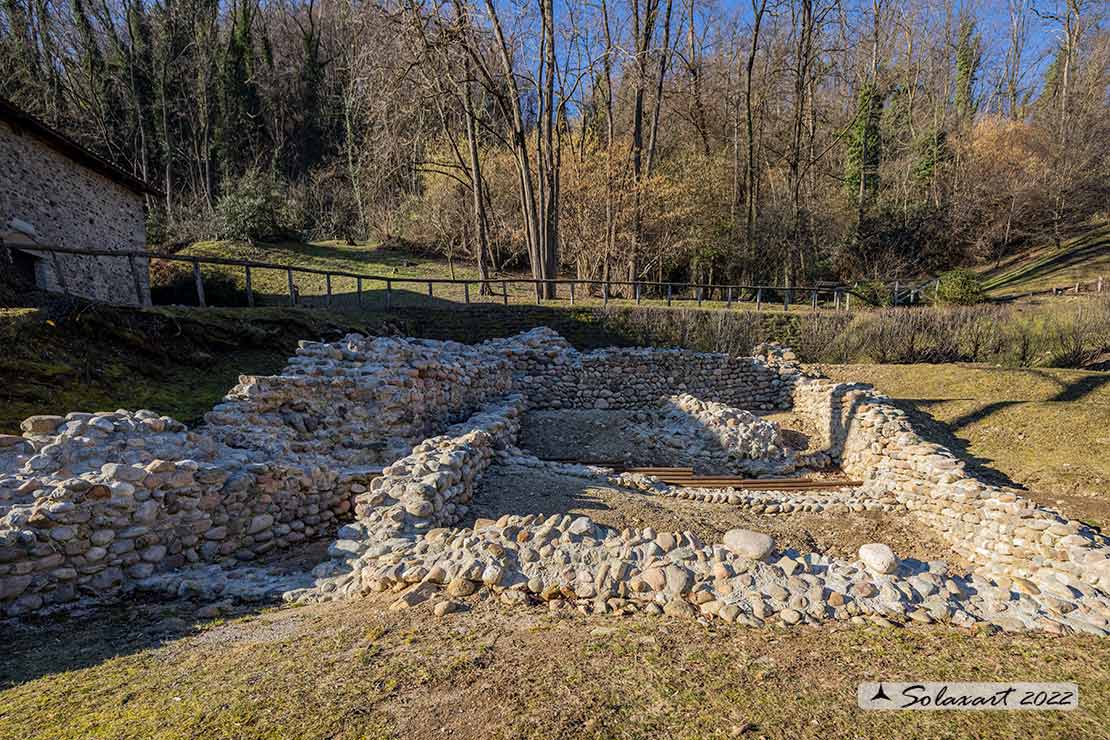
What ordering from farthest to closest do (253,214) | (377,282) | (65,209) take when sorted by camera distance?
1. (253,214)
2. (377,282)
3. (65,209)

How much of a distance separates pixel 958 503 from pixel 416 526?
729cm

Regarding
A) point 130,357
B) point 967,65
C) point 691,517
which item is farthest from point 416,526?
point 967,65

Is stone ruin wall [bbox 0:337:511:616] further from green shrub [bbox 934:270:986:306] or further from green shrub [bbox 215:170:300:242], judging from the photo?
green shrub [bbox 215:170:300:242]

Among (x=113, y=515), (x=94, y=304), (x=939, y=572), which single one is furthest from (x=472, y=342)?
(x=939, y=572)

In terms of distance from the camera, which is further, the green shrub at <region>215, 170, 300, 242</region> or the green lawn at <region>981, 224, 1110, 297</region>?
the green shrub at <region>215, 170, 300, 242</region>

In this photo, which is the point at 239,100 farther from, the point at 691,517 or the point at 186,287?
the point at 691,517

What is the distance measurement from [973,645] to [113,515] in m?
6.78

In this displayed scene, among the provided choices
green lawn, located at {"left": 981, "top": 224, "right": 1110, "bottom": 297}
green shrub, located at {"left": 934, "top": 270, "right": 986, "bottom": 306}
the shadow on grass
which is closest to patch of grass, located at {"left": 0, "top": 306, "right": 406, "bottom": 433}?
the shadow on grass

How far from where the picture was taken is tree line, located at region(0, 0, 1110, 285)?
2381cm

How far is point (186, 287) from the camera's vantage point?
1877cm

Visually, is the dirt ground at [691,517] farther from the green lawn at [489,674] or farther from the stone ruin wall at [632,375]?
the stone ruin wall at [632,375]

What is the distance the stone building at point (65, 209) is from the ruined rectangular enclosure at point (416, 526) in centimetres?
628

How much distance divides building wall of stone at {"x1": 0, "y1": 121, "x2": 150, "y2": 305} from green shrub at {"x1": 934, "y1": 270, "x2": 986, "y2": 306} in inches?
990

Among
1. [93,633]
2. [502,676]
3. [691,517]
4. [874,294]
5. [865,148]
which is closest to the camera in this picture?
[502,676]
